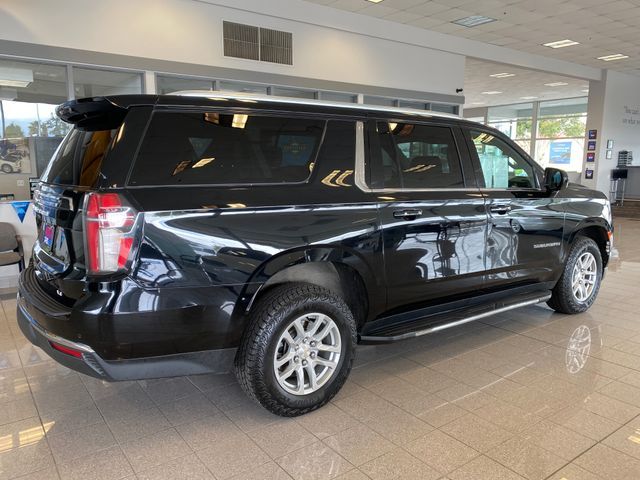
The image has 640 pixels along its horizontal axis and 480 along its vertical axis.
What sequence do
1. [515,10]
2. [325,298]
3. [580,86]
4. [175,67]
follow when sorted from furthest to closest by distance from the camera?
1. [580,86]
2. [515,10]
3. [175,67]
4. [325,298]

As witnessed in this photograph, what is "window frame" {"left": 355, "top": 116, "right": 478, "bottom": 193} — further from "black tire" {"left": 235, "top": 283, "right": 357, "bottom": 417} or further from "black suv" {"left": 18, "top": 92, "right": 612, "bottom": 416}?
"black tire" {"left": 235, "top": 283, "right": 357, "bottom": 417}

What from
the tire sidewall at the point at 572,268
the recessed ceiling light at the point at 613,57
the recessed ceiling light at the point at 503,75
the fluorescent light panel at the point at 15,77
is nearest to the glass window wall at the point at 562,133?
the recessed ceiling light at the point at 503,75

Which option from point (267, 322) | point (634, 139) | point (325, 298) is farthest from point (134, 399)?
point (634, 139)

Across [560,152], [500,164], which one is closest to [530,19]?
[500,164]

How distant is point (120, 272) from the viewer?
2094 millimetres

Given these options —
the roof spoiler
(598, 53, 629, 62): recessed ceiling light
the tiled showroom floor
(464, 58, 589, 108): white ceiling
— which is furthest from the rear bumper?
(598, 53, 629, 62): recessed ceiling light

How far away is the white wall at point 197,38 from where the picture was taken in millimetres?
6285

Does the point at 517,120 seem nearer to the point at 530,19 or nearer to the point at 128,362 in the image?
the point at 530,19

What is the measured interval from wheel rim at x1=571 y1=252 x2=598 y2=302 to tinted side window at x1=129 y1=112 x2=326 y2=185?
2.90 m

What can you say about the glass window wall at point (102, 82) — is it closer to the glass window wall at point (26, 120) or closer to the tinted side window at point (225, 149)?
the glass window wall at point (26, 120)

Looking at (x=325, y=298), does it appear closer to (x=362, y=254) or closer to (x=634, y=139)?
(x=362, y=254)

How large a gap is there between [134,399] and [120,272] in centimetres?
116

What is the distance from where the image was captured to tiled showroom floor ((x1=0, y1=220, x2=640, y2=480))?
2219 millimetres

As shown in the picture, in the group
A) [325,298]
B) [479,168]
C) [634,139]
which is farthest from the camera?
[634,139]
